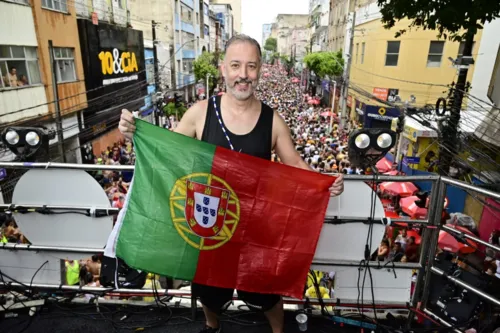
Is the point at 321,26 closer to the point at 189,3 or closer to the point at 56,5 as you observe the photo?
the point at 189,3

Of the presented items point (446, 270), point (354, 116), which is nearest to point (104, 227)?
point (446, 270)

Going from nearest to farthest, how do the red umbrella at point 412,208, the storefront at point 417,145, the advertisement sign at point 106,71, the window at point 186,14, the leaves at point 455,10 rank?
the leaves at point 455,10 < the red umbrella at point 412,208 < the storefront at point 417,145 < the advertisement sign at point 106,71 < the window at point 186,14

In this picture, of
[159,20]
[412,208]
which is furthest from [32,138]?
[159,20]

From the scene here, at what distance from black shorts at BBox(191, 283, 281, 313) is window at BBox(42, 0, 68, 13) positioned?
1659 centimetres

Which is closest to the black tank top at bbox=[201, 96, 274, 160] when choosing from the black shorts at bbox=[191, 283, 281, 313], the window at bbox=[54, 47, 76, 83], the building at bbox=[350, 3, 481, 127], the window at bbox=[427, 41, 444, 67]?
the black shorts at bbox=[191, 283, 281, 313]

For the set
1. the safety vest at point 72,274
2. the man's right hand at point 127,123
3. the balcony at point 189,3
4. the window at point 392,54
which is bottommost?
the safety vest at point 72,274

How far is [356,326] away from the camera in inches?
120

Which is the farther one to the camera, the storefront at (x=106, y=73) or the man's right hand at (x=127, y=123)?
the storefront at (x=106, y=73)

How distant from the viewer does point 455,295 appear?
112 inches

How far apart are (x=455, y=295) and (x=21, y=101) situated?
15.2m

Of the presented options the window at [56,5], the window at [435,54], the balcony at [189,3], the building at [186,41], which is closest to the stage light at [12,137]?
the window at [56,5]

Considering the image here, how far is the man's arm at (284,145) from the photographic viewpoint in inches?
102

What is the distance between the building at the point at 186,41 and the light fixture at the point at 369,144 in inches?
1373

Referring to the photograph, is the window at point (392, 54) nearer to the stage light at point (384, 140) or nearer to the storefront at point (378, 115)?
the storefront at point (378, 115)
